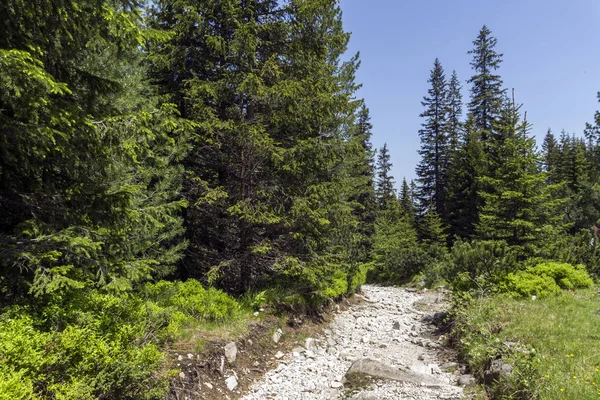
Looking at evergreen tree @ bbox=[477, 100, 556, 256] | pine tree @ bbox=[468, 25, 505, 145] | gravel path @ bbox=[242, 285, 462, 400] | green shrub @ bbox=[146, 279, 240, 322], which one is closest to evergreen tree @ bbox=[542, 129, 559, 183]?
pine tree @ bbox=[468, 25, 505, 145]

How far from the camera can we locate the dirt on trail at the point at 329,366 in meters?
5.70

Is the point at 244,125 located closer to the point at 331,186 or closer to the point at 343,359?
the point at 331,186

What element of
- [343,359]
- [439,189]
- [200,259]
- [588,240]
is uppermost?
[439,189]

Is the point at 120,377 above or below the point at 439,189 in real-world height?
below

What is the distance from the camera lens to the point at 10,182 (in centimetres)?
458

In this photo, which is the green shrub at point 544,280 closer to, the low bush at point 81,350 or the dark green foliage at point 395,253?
the low bush at point 81,350

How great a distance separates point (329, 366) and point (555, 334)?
4.44 metres

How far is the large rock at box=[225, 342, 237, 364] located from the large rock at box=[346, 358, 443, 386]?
7.26ft

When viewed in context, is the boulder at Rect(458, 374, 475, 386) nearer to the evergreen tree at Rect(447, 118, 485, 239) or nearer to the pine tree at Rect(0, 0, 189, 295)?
the pine tree at Rect(0, 0, 189, 295)

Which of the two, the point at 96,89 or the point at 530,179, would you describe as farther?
the point at 530,179

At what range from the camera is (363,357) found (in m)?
7.98

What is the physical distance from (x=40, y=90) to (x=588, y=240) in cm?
1776

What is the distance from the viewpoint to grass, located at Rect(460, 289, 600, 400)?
174 inches

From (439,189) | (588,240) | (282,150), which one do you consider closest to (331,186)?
(282,150)
